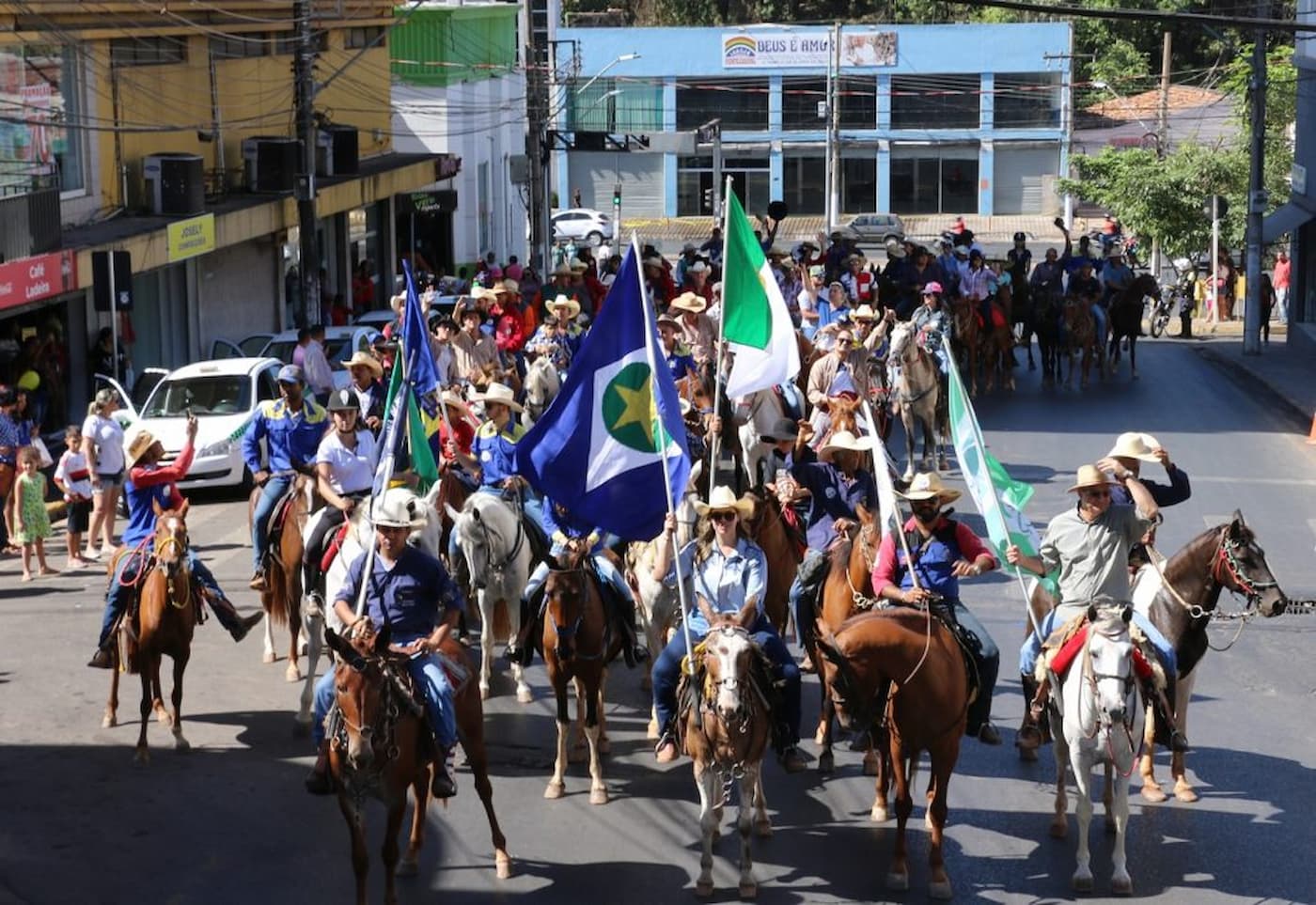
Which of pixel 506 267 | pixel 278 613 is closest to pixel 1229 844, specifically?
pixel 278 613

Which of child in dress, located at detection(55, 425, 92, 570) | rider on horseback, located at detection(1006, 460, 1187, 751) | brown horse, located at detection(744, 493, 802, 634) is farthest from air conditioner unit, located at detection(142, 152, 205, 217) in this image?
rider on horseback, located at detection(1006, 460, 1187, 751)

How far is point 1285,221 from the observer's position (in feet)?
135

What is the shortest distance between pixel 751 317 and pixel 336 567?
3701 millimetres

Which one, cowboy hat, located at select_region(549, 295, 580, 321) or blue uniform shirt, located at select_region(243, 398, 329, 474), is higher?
cowboy hat, located at select_region(549, 295, 580, 321)

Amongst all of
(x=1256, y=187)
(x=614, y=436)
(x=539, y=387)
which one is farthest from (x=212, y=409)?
(x=1256, y=187)

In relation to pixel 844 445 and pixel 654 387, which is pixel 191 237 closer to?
pixel 844 445

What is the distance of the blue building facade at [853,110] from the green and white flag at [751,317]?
59556 mm

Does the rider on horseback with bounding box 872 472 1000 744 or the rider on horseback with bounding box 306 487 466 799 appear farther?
the rider on horseback with bounding box 872 472 1000 744

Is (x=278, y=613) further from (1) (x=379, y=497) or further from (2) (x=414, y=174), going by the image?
(2) (x=414, y=174)

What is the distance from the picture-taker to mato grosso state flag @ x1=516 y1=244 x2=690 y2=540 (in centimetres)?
1180

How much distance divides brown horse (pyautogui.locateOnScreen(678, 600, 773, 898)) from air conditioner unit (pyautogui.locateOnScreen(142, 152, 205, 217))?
78.9ft

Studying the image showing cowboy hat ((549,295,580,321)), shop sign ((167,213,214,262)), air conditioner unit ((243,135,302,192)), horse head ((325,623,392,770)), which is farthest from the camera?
air conditioner unit ((243,135,302,192))

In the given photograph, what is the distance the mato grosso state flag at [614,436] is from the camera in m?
11.8

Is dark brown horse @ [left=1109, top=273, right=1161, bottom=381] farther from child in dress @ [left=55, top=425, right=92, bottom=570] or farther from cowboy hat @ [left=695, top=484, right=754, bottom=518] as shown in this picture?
cowboy hat @ [left=695, top=484, right=754, bottom=518]
